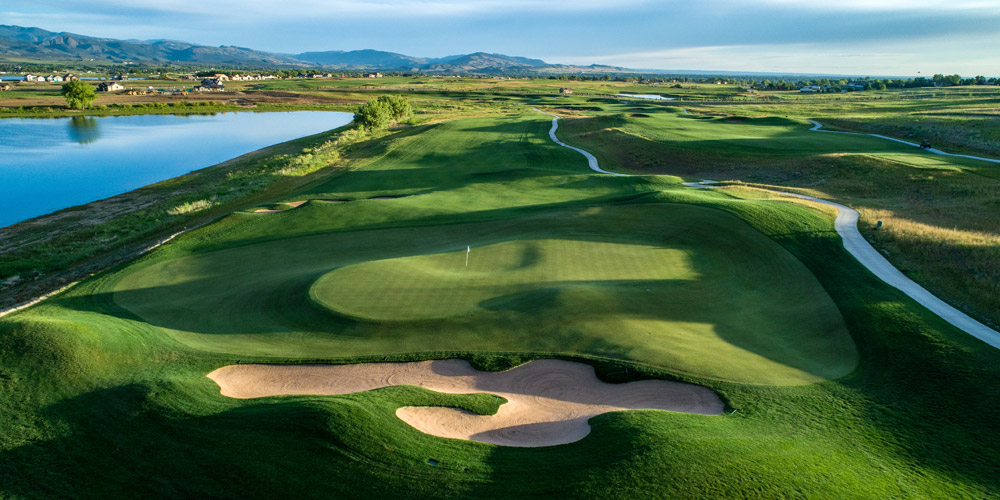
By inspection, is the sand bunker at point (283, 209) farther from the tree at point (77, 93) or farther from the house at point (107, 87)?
the house at point (107, 87)

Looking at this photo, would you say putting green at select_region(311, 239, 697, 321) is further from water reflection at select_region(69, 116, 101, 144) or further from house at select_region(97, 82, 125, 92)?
house at select_region(97, 82, 125, 92)

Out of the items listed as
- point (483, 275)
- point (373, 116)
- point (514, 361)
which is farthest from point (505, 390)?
point (373, 116)

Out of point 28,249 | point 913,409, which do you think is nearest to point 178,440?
point 913,409

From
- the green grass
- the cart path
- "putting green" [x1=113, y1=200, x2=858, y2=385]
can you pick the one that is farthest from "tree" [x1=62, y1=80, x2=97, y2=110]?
the cart path

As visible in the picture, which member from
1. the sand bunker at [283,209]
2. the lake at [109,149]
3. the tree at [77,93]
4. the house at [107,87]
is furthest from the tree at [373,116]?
the house at [107,87]

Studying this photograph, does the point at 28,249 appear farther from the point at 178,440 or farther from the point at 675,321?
the point at 675,321
